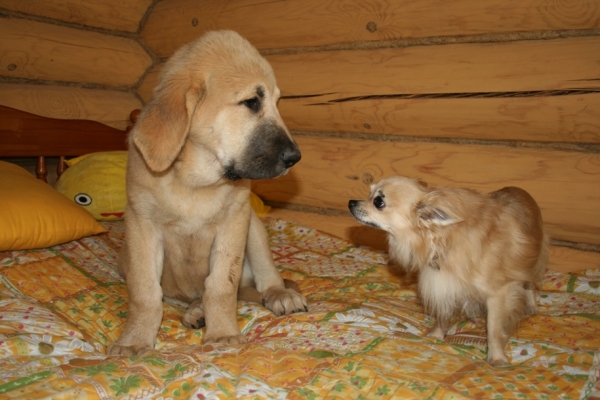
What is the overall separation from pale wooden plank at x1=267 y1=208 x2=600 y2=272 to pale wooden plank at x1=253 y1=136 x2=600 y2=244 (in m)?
0.10

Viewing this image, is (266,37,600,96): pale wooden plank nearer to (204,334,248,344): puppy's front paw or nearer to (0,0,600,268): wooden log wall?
(0,0,600,268): wooden log wall

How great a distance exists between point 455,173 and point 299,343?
6.42ft

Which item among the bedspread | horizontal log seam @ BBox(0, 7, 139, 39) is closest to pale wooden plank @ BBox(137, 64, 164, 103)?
horizontal log seam @ BBox(0, 7, 139, 39)

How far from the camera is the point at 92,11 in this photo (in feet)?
16.0

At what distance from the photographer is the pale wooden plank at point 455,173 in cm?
350

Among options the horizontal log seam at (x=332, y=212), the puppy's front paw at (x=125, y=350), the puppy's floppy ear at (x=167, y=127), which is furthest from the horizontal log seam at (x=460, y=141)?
the puppy's front paw at (x=125, y=350)

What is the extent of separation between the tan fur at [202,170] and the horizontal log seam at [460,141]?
1698mm

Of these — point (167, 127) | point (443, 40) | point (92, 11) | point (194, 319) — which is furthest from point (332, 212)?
point (92, 11)

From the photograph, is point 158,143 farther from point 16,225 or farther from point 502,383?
point 502,383

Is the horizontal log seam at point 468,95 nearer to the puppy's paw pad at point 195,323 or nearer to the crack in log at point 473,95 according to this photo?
the crack in log at point 473,95

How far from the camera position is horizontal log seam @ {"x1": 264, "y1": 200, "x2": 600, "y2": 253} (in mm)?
3607

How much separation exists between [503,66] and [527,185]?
0.77 m

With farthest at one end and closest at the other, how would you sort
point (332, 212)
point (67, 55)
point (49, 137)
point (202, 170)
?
point (67, 55), point (332, 212), point (49, 137), point (202, 170)

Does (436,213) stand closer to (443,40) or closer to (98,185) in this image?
(443,40)
